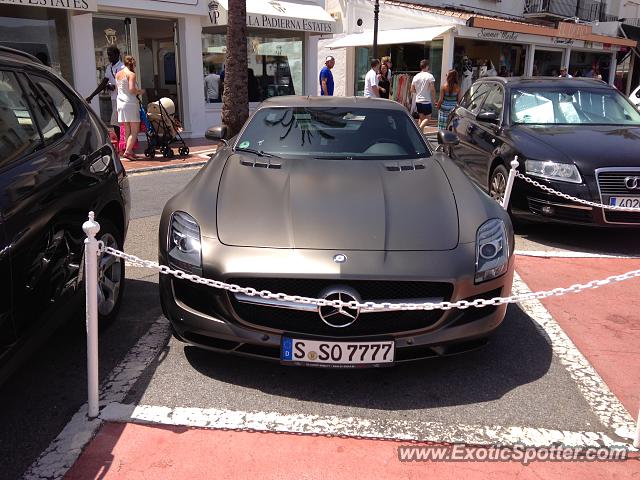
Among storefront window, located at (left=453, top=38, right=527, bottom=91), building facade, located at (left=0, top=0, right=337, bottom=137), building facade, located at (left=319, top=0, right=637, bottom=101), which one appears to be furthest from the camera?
storefront window, located at (left=453, top=38, right=527, bottom=91)

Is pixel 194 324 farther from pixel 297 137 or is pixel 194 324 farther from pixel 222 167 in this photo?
pixel 297 137

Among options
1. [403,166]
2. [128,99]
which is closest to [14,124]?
[403,166]

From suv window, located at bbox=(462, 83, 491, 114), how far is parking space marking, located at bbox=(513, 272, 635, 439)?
4.25m

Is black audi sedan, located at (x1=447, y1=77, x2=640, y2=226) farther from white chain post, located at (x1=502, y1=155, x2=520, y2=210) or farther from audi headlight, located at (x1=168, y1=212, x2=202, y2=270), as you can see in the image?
audi headlight, located at (x1=168, y1=212, x2=202, y2=270)

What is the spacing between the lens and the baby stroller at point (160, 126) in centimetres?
1051

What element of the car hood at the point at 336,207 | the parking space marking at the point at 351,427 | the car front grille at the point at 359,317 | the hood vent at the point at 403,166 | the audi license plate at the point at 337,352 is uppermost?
the hood vent at the point at 403,166

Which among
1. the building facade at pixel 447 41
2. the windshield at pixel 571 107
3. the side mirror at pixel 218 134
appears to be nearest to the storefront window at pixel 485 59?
the building facade at pixel 447 41

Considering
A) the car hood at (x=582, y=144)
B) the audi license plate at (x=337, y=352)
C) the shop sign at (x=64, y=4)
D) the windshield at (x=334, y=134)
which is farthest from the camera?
the shop sign at (x=64, y=4)

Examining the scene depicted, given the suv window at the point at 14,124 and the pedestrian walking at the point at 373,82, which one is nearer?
the suv window at the point at 14,124

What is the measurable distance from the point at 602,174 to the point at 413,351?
3.52m

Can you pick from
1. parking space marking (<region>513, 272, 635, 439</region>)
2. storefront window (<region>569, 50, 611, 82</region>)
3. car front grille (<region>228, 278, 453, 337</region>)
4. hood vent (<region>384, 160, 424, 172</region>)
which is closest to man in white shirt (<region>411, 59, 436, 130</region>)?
hood vent (<region>384, 160, 424, 172</region>)

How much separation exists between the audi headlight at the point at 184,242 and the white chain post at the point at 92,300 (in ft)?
1.54

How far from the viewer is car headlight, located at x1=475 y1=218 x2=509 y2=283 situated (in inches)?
120

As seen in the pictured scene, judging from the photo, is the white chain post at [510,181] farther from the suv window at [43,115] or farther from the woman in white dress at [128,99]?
the woman in white dress at [128,99]
